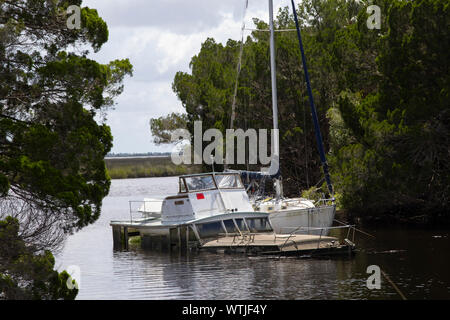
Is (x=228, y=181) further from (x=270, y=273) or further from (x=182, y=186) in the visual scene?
(x=270, y=273)

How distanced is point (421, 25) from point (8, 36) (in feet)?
87.7

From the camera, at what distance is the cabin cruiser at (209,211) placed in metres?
33.0

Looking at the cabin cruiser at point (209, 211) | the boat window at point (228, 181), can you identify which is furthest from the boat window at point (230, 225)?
the boat window at point (228, 181)

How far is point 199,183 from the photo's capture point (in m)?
35.4

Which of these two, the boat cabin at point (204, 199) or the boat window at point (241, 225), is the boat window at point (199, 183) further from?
the boat window at point (241, 225)

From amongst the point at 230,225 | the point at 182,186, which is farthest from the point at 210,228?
the point at 182,186

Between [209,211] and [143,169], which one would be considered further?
[143,169]

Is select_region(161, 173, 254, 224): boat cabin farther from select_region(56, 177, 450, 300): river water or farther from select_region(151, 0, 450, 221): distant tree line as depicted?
select_region(151, 0, 450, 221): distant tree line

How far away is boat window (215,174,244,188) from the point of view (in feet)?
117

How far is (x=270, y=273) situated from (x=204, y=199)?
30.9 feet

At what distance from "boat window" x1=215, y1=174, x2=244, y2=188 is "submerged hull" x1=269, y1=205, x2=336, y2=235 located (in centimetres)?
272

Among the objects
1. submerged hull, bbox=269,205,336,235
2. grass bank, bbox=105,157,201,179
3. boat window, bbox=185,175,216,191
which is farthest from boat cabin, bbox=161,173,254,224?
grass bank, bbox=105,157,201,179
